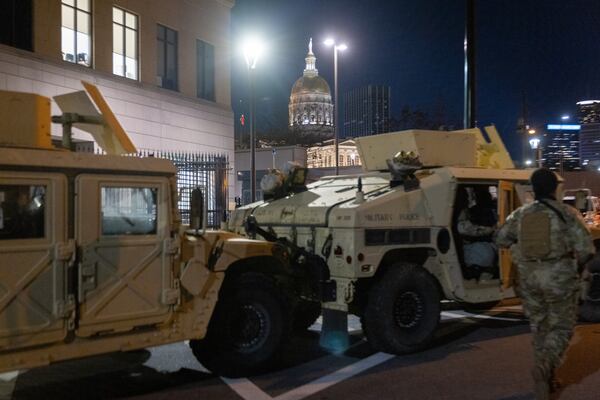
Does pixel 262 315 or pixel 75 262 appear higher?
pixel 75 262

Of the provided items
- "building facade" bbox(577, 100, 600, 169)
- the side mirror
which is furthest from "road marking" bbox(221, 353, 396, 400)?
"building facade" bbox(577, 100, 600, 169)

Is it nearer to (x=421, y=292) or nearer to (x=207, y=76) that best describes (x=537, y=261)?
(x=421, y=292)

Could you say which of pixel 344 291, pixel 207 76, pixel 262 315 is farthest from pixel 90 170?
pixel 207 76

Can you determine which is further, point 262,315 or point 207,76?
point 207,76

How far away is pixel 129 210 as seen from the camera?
557 centimetres

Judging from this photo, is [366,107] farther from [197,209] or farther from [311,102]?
[197,209]

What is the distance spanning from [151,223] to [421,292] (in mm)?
3361

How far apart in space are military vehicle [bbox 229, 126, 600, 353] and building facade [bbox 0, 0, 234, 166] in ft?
27.9

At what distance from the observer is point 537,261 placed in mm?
5379

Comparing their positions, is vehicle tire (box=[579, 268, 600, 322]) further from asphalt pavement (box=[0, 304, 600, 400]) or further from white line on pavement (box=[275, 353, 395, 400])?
white line on pavement (box=[275, 353, 395, 400])

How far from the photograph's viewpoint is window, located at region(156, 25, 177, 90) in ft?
66.8

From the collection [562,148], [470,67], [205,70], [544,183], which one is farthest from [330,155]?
[544,183]

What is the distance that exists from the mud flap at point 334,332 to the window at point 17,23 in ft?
37.6

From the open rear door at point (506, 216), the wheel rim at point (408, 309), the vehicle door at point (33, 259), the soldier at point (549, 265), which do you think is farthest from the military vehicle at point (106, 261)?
the open rear door at point (506, 216)
